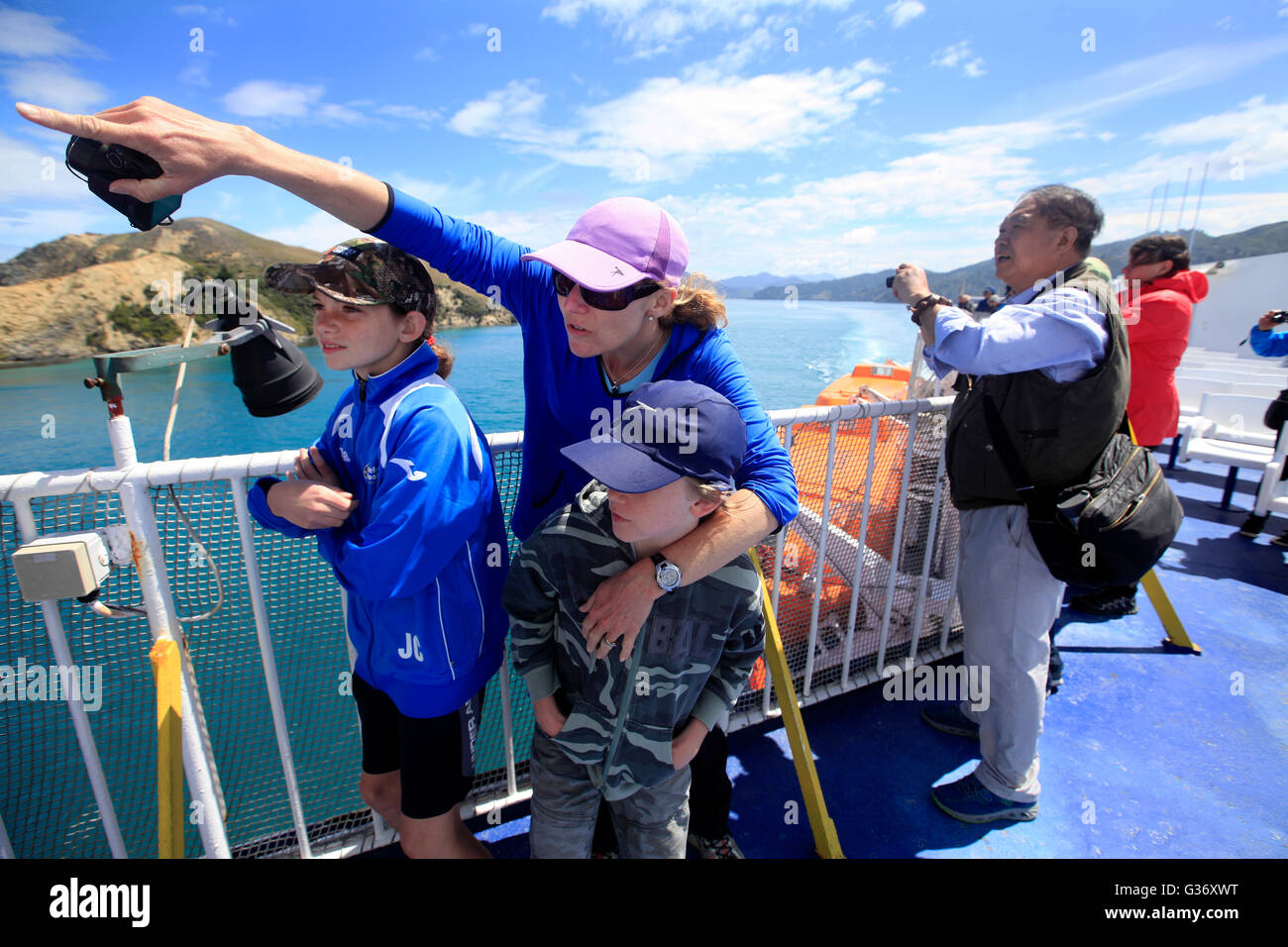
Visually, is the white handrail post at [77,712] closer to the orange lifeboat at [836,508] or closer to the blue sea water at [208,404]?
the blue sea water at [208,404]

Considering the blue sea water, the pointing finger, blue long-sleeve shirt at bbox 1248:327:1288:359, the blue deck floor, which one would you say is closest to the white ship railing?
the blue deck floor

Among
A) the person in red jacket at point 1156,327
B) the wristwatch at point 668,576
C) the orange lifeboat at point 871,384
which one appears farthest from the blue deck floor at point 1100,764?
the orange lifeboat at point 871,384

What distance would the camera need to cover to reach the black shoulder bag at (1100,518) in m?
2.20

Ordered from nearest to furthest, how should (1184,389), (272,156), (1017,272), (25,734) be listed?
(272,156)
(25,734)
(1017,272)
(1184,389)

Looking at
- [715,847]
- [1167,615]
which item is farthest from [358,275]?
[1167,615]

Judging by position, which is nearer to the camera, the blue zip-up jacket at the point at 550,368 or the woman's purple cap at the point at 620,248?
the woman's purple cap at the point at 620,248

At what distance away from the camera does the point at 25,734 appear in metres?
1.78

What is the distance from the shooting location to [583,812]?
171 cm

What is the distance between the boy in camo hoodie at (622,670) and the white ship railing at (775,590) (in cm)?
61

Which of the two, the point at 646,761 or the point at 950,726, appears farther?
the point at 950,726

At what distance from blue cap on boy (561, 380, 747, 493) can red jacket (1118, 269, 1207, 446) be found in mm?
3808
